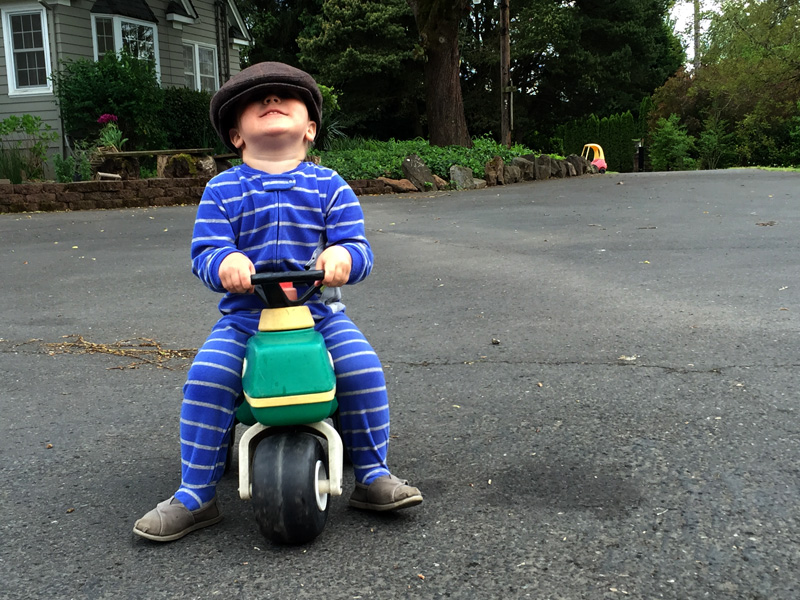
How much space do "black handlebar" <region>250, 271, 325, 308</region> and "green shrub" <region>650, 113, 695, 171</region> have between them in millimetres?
30121

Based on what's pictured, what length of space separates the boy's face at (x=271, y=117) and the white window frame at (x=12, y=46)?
1840cm

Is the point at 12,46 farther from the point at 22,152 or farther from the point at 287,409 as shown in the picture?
the point at 287,409

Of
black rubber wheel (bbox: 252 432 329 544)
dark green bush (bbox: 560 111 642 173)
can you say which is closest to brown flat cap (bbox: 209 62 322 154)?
black rubber wheel (bbox: 252 432 329 544)

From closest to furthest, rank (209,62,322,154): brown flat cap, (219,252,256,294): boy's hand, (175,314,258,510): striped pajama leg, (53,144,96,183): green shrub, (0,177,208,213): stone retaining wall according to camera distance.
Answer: (219,252,256,294): boy's hand → (175,314,258,510): striped pajama leg → (209,62,322,154): brown flat cap → (0,177,208,213): stone retaining wall → (53,144,96,183): green shrub

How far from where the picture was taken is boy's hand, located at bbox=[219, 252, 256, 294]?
7.80 ft

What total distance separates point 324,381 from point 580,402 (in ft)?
5.34

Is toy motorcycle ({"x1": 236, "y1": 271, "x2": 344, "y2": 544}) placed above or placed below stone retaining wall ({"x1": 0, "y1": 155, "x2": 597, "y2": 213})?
below

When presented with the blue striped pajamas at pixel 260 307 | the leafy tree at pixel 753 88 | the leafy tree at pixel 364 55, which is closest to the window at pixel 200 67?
the leafy tree at pixel 364 55

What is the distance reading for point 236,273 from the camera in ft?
7.81

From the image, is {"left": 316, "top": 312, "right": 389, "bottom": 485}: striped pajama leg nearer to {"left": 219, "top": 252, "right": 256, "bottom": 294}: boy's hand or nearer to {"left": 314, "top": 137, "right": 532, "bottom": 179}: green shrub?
{"left": 219, "top": 252, "right": 256, "bottom": 294}: boy's hand

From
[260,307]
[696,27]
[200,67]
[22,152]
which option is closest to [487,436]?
[260,307]

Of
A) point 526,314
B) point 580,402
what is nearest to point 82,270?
point 526,314

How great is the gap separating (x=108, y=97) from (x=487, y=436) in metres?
16.8

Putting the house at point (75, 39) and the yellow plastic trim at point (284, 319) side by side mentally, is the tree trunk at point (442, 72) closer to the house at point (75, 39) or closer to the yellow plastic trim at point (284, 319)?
the house at point (75, 39)
